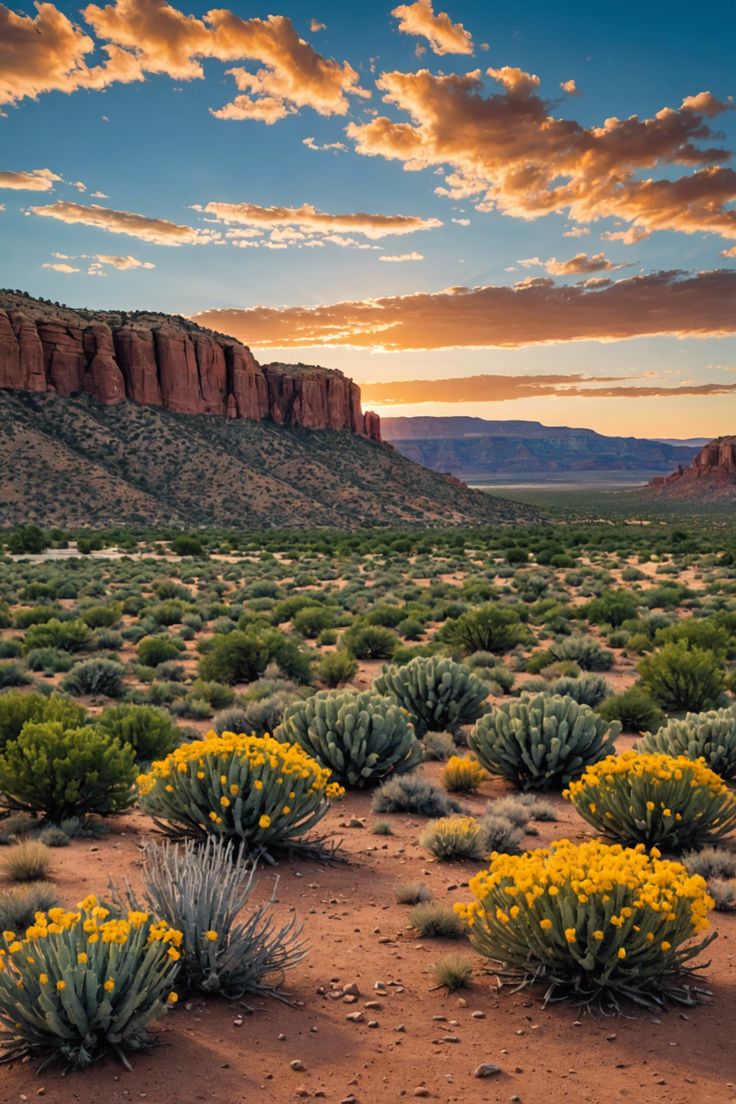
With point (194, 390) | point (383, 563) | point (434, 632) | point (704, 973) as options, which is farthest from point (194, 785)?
point (194, 390)

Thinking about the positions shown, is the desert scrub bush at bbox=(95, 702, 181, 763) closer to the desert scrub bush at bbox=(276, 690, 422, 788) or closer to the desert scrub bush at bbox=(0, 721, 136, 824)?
the desert scrub bush at bbox=(276, 690, 422, 788)

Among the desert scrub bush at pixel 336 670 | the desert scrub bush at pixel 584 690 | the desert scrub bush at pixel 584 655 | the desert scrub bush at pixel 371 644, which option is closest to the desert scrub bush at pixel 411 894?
the desert scrub bush at pixel 584 690

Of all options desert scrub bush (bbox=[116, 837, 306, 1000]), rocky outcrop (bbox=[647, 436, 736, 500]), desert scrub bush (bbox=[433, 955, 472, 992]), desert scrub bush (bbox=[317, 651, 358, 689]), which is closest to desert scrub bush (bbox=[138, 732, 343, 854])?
desert scrub bush (bbox=[116, 837, 306, 1000])

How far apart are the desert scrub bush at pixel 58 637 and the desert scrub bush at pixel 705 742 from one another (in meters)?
12.8

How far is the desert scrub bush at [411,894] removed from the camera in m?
6.31

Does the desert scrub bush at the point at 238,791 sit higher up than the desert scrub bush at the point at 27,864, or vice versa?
the desert scrub bush at the point at 238,791

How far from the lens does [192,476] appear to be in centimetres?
8481

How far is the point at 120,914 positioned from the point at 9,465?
74.5 meters

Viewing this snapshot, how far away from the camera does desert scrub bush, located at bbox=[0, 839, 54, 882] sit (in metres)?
6.29

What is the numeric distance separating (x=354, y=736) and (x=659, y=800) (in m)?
3.39

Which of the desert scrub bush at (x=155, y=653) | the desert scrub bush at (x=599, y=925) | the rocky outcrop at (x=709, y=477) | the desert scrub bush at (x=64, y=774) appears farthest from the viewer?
the rocky outcrop at (x=709, y=477)

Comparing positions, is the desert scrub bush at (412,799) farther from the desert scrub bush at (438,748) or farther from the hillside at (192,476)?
the hillside at (192,476)

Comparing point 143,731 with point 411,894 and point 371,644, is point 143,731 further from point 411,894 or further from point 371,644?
point 371,644

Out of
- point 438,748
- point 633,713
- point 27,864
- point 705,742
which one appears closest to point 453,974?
point 27,864
